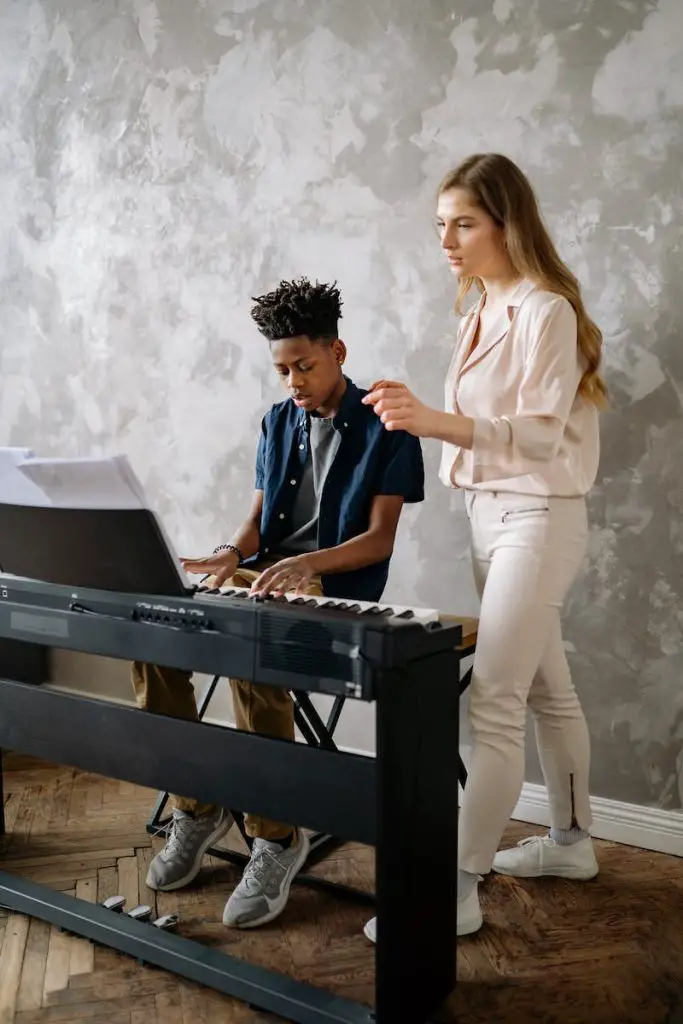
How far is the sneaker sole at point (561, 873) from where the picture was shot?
2225mm

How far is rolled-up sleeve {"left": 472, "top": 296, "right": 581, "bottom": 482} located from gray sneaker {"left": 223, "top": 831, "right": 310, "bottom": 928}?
3.19ft

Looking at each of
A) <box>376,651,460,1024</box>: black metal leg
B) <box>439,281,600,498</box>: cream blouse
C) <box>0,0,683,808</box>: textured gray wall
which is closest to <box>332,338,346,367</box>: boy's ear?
<box>439,281,600,498</box>: cream blouse

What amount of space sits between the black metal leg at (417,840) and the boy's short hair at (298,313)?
931 mm

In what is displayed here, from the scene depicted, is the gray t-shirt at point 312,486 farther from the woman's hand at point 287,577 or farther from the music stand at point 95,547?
the music stand at point 95,547

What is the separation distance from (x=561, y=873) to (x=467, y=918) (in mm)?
387

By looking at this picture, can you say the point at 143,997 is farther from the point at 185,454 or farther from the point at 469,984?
the point at 185,454

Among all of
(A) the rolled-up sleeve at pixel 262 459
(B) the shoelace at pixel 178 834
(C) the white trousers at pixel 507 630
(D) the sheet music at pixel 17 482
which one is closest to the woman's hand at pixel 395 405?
(C) the white trousers at pixel 507 630

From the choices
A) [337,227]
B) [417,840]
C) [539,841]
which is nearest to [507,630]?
[417,840]

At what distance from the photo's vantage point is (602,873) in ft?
7.45

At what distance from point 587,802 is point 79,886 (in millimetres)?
1233

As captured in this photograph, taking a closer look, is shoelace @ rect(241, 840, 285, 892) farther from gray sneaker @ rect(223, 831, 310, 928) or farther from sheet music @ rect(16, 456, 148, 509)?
sheet music @ rect(16, 456, 148, 509)

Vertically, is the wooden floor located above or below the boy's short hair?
below

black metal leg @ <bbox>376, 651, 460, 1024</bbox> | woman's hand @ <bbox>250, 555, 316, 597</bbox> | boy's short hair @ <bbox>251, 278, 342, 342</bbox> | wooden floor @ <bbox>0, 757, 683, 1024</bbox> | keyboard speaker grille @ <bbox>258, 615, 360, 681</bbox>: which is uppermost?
boy's short hair @ <bbox>251, 278, 342, 342</bbox>

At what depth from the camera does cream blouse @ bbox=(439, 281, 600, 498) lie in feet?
6.20
